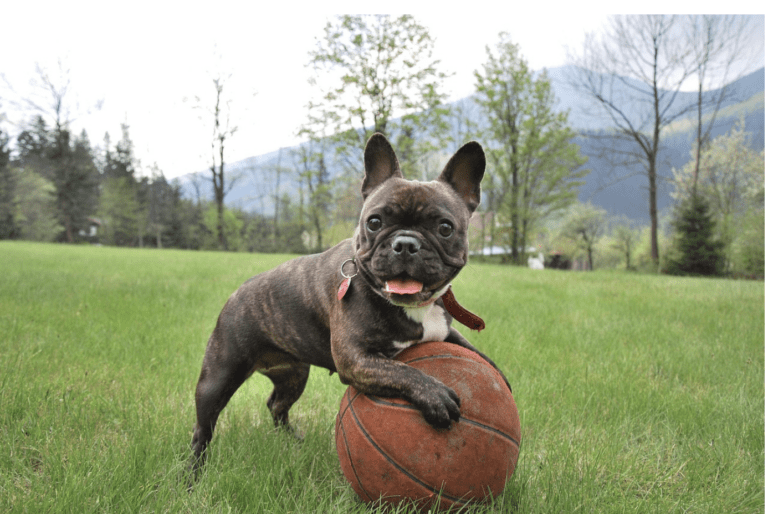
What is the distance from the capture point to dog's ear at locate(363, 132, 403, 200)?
9.48 feet

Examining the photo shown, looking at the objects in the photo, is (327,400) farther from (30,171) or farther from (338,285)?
(30,171)

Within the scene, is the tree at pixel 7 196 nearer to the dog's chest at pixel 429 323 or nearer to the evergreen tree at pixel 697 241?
the dog's chest at pixel 429 323

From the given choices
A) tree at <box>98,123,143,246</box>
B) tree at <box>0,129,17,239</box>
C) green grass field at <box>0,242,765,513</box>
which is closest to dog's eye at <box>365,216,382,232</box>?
green grass field at <box>0,242,765,513</box>

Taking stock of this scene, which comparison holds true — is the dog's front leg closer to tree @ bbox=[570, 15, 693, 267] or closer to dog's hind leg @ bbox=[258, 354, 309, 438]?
dog's hind leg @ bbox=[258, 354, 309, 438]

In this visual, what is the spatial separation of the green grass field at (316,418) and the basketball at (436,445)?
0.74ft

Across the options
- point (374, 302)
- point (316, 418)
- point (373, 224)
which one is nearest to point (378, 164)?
point (373, 224)

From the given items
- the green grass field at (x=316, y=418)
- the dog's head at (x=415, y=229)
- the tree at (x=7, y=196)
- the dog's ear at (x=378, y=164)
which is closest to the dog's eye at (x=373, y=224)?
the dog's head at (x=415, y=229)

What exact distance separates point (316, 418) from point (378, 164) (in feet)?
8.01

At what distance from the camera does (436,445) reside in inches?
92.0

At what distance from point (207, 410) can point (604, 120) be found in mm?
32548

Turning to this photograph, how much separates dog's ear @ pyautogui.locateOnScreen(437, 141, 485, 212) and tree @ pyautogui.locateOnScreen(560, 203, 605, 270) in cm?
6379

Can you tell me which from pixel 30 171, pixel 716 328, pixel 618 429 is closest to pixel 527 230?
pixel 716 328

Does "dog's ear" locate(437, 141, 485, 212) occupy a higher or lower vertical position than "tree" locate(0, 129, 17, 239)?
lower

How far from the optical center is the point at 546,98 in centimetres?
3025
